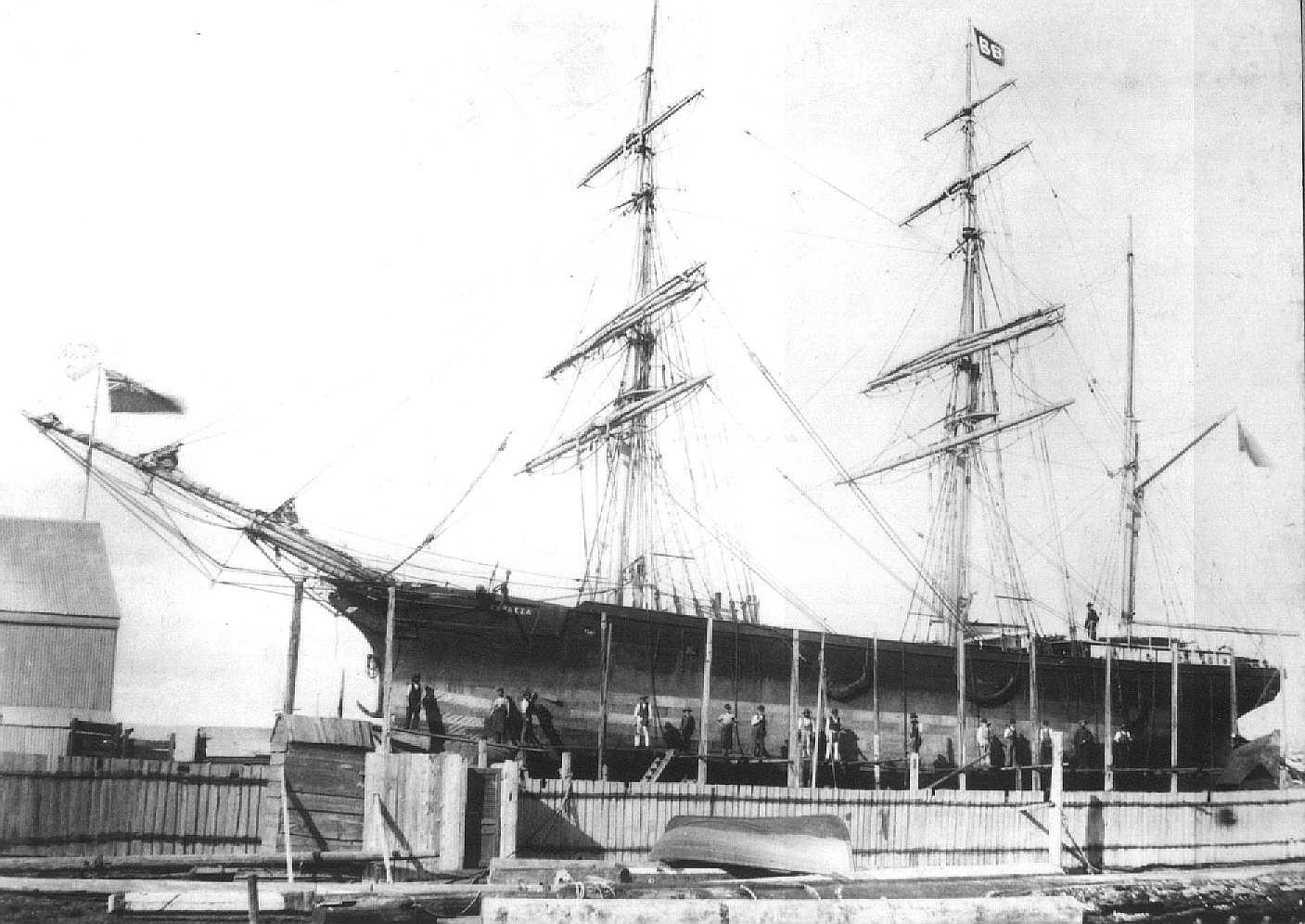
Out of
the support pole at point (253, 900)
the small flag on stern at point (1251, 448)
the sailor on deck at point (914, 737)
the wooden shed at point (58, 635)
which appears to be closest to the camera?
the support pole at point (253, 900)

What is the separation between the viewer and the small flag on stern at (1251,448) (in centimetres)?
1600

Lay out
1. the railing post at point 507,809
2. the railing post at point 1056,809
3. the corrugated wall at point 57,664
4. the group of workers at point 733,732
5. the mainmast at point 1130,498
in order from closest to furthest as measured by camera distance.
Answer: the railing post at point 507,809 < the railing post at point 1056,809 < the corrugated wall at point 57,664 < the group of workers at point 733,732 < the mainmast at point 1130,498

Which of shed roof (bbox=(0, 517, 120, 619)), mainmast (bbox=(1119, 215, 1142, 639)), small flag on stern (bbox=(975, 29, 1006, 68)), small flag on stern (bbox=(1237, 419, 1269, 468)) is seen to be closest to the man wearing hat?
shed roof (bbox=(0, 517, 120, 619))

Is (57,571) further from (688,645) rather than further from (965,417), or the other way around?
(965,417)

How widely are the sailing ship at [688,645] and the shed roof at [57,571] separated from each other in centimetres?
114

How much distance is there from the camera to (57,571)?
17.4 m

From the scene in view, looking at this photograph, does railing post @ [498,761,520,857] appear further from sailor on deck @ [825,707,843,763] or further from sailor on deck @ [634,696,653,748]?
sailor on deck @ [825,707,843,763]

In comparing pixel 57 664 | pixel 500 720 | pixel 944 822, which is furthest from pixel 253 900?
pixel 57 664

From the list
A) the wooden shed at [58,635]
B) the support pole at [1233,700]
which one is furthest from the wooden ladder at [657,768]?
the support pole at [1233,700]

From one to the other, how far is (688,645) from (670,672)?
0.52 m

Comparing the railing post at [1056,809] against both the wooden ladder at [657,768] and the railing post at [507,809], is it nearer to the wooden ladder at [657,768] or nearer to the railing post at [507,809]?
the wooden ladder at [657,768]

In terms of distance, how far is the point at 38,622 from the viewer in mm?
17578

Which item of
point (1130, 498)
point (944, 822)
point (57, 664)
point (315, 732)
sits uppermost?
point (1130, 498)

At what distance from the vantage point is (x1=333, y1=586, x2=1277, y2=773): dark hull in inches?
738
